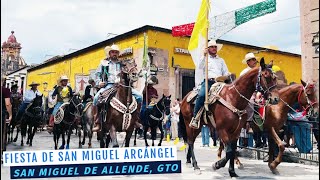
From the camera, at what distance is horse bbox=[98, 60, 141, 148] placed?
6.84m

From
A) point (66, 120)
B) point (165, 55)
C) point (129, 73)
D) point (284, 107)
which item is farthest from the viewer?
point (165, 55)

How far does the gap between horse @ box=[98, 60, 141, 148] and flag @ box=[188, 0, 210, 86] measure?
4.70 ft

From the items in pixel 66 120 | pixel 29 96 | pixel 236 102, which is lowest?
pixel 66 120

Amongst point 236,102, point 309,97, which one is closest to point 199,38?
point 236,102

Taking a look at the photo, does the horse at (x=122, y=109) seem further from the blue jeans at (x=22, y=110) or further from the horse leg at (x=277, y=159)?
the blue jeans at (x=22, y=110)

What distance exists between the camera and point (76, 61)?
28.7 metres

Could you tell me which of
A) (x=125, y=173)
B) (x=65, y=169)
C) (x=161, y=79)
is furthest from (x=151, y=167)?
(x=161, y=79)

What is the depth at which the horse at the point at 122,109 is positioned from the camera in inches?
269

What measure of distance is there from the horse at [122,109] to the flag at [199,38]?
143 centimetres

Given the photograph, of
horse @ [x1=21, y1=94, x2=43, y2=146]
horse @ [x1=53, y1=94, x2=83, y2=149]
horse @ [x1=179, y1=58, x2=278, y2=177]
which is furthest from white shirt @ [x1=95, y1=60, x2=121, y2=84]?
horse @ [x1=21, y1=94, x2=43, y2=146]

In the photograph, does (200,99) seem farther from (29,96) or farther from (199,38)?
(29,96)

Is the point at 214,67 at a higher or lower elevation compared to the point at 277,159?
higher

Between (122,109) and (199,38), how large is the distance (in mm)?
2417

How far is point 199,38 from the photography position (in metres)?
7.34
